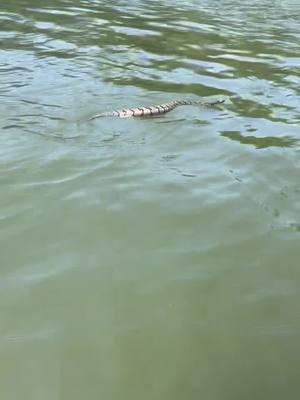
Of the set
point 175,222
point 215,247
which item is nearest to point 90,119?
point 175,222

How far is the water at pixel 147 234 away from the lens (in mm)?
4953

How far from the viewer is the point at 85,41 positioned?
16.6 metres

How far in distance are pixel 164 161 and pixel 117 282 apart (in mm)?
3390

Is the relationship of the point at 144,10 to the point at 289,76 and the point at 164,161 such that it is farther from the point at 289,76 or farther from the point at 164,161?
the point at 164,161

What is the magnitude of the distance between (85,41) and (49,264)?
37.9 ft

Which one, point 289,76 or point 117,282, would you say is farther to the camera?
point 289,76

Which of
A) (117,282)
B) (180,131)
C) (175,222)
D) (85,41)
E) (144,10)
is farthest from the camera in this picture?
(144,10)

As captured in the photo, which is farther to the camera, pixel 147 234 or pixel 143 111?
pixel 143 111

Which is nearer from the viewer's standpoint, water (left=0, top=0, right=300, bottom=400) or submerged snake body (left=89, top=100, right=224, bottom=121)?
water (left=0, top=0, right=300, bottom=400)

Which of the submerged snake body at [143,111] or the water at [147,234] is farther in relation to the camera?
the submerged snake body at [143,111]

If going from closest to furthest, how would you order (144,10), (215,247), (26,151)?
(215,247) → (26,151) → (144,10)

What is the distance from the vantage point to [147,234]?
690 cm

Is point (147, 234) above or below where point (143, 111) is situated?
above

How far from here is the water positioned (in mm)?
4953
